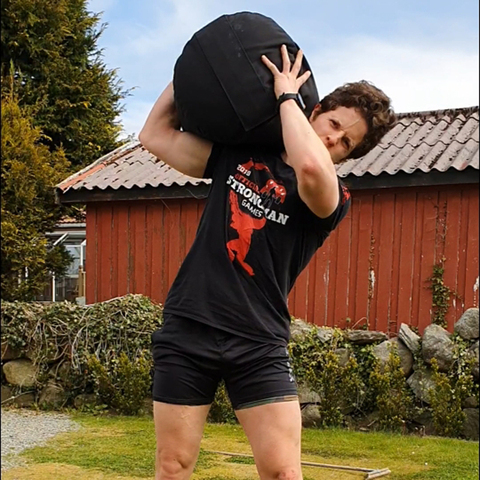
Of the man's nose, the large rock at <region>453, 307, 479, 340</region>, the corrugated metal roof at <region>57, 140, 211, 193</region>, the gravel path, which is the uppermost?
the corrugated metal roof at <region>57, 140, 211, 193</region>

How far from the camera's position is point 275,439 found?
3.93ft

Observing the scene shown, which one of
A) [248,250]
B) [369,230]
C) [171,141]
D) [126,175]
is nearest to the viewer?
[248,250]

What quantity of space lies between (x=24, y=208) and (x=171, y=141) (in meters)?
4.66

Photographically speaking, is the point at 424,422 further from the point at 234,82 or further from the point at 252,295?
the point at 234,82

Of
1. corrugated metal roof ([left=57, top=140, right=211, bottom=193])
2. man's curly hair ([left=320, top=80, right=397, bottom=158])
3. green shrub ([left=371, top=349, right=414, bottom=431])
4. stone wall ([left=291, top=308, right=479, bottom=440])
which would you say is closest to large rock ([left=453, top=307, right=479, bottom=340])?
stone wall ([left=291, top=308, right=479, bottom=440])

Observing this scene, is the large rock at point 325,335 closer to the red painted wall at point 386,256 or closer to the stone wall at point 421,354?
the stone wall at point 421,354

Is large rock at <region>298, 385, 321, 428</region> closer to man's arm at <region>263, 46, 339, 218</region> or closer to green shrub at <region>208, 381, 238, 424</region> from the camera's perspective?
green shrub at <region>208, 381, 238, 424</region>

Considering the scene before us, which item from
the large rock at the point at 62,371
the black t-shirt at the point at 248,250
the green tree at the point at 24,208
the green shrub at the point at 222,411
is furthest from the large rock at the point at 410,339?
the green tree at the point at 24,208

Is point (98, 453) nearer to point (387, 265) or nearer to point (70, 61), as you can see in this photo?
point (387, 265)

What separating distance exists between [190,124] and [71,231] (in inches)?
226

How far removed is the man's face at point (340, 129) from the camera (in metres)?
1.29

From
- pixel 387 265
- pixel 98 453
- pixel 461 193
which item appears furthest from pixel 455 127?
pixel 98 453

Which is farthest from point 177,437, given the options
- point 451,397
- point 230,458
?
point 451,397

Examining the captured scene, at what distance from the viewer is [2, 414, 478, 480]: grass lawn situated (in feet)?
10.2
